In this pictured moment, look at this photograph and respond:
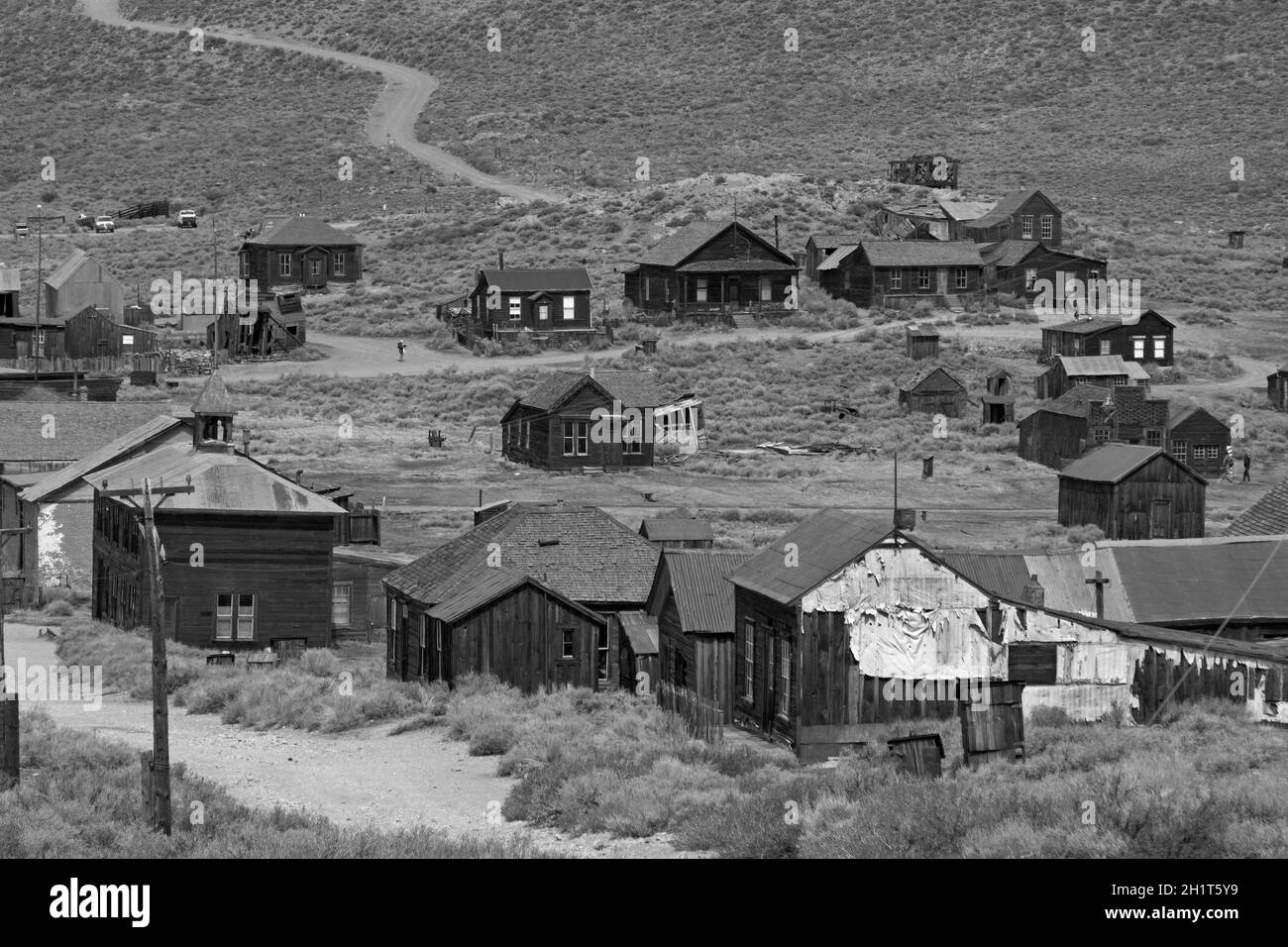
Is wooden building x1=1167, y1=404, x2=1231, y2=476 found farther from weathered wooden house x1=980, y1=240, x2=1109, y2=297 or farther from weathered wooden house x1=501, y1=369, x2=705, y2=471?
weathered wooden house x1=980, y1=240, x2=1109, y2=297

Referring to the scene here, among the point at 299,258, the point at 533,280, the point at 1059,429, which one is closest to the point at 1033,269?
the point at 533,280

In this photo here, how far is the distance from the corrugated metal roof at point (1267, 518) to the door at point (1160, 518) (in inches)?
442

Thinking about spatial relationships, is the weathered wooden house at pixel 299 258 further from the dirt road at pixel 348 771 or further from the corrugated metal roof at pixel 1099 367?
the dirt road at pixel 348 771

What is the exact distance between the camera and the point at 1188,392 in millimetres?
78500

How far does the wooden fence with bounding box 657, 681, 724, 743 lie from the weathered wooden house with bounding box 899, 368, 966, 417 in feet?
140

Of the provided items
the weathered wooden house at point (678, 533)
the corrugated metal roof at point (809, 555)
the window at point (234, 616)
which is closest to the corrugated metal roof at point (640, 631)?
the corrugated metal roof at point (809, 555)

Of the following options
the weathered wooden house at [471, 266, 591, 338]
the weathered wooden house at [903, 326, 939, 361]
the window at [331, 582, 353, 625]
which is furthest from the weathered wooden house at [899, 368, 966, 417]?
the window at [331, 582, 353, 625]

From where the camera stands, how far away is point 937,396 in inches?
2960

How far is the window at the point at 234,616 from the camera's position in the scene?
139 ft

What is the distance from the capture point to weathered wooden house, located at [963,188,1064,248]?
10000 cm

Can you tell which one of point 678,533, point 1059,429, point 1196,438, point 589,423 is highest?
point 589,423

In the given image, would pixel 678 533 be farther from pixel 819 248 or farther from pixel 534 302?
pixel 819 248

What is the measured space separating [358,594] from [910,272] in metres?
52.9
